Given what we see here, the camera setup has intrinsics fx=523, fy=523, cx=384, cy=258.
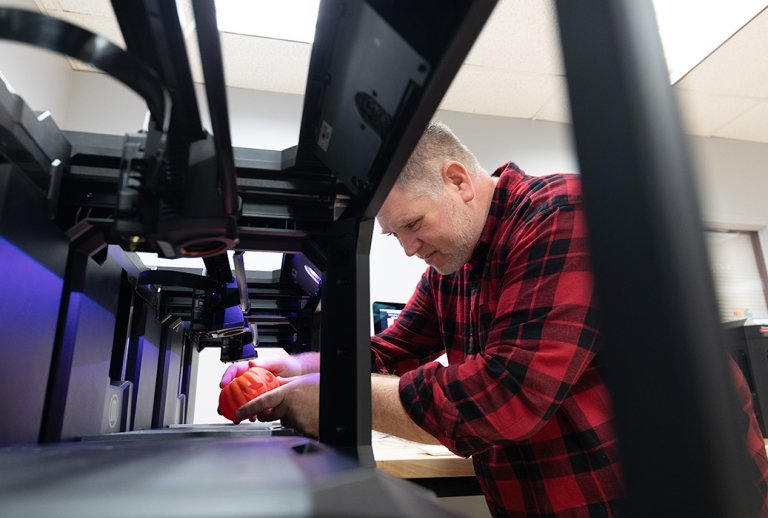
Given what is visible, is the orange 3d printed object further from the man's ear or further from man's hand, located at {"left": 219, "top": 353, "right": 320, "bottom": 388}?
the man's ear

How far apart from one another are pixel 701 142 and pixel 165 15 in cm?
35

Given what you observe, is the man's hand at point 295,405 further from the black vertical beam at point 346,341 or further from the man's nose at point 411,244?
the man's nose at point 411,244

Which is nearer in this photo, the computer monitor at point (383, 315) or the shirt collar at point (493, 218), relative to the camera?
the shirt collar at point (493, 218)

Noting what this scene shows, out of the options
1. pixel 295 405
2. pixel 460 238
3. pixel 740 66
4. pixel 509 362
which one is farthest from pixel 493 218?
pixel 740 66

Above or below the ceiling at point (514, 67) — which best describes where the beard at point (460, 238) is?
below

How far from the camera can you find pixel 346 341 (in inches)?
22.1

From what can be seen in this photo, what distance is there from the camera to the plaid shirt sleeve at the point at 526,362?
0.77m

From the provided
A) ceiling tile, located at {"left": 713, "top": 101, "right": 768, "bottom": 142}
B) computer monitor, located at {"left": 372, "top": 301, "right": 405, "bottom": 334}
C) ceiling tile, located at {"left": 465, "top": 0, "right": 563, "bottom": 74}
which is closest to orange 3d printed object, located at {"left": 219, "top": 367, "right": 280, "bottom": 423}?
A: computer monitor, located at {"left": 372, "top": 301, "right": 405, "bottom": 334}

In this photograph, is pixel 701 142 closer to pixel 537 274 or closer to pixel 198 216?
pixel 198 216

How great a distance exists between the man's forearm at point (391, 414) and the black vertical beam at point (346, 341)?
291mm

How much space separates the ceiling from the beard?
1502 mm

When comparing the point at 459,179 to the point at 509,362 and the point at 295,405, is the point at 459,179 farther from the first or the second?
the point at 295,405

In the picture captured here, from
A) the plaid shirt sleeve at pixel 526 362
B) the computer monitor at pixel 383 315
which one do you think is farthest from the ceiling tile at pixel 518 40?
the plaid shirt sleeve at pixel 526 362

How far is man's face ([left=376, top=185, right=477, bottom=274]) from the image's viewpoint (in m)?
1.07
